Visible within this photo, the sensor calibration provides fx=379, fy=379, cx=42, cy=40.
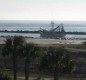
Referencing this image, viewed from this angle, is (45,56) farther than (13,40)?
No

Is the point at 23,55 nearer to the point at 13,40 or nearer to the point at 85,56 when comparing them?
the point at 13,40

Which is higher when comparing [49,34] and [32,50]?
[32,50]

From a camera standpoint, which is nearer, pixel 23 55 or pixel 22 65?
pixel 23 55

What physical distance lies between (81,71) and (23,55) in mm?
17883

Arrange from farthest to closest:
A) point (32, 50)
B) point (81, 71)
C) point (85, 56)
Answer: point (85, 56), point (81, 71), point (32, 50)

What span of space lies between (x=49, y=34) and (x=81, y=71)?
10498 cm

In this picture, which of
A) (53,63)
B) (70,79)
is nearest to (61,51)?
(53,63)

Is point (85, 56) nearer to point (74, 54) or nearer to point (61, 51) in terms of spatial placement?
point (74, 54)

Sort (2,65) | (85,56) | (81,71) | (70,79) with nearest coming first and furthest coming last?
1. (70,79)
2. (81,71)
3. (2,65)
4. (85,56)

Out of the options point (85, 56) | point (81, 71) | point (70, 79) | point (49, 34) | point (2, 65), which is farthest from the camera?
point (49, 34)

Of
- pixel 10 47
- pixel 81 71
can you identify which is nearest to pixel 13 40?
pixel 10 47

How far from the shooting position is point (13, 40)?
143 ft

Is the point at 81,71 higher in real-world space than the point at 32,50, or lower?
lower

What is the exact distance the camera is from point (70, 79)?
50688 mm
